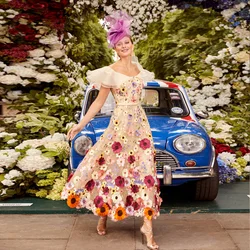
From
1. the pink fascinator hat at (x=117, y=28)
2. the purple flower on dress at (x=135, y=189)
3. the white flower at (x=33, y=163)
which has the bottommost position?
the white flower at (x=33, y=163)

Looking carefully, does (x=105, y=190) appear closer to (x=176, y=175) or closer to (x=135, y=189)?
(x=135, y=189)

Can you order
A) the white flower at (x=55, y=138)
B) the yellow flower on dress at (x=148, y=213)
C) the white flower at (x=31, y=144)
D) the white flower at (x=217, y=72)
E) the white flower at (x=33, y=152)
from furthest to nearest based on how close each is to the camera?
1. the white flower at (x=217, y=72)
2. the white flower at (x=55, y=138)
3. the white flower at (x=31, y=144)
4. the white flower at (x=33, y=152)
5. the yellow flower on dress at (x=148, y=213)

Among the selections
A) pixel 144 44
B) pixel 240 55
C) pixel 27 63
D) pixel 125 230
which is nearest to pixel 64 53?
pixel 27 63

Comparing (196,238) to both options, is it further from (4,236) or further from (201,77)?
(201,77)

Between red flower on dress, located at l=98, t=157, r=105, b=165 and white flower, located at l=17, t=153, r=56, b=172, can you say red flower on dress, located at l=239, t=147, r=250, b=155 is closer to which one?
white flower, located at l=17, t=153, r=56, b=172

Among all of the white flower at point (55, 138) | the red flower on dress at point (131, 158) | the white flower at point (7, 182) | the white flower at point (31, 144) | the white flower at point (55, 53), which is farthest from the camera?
the white flower at point (55, 53)

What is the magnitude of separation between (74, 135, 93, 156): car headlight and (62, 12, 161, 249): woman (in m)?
0.96

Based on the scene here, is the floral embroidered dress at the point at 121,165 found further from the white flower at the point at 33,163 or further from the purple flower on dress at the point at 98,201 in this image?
the white flower at the point at 33,163

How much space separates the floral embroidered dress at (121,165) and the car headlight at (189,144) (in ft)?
3.44

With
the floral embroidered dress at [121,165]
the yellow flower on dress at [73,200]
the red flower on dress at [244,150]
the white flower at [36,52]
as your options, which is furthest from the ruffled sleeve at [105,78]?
the white flower at [36,52]

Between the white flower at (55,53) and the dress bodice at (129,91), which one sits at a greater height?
the dress bodice at (129,91)

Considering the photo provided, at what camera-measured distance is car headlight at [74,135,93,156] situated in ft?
15.7

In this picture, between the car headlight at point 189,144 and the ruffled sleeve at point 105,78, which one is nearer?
the ruffled sleeve at point 105,78

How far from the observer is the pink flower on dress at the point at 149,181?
366 centimetres
